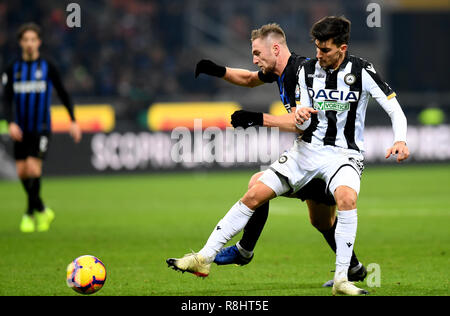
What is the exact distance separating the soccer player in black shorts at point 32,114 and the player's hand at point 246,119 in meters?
4.54

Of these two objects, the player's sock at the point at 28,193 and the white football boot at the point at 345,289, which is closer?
the white football boot at the point at 345,289

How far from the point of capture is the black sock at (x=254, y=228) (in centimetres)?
645

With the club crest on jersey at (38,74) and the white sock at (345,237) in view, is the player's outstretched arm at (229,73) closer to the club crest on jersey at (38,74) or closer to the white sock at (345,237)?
the white sock at (345,237)

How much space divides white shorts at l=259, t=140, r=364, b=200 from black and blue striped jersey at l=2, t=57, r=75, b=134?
4846 mm

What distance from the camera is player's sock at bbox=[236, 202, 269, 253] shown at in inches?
254

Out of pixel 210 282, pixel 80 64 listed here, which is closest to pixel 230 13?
pixel 80 64

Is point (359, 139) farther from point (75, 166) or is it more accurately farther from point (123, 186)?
point (75, 166)

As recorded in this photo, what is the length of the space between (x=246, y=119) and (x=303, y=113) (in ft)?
1.31

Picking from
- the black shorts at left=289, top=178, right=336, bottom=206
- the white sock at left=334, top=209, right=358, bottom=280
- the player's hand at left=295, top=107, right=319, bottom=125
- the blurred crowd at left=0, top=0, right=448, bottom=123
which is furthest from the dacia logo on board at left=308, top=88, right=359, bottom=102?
the blurred crowd at left=0, top=0, right=448, bottom=123

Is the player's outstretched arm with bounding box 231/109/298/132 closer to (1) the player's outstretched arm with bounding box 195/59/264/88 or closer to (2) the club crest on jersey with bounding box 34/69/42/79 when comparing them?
(1) the player's outstretched arm with bounding box 195/59/264/88

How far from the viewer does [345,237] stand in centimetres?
589

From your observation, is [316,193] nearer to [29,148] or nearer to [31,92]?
[29,148]

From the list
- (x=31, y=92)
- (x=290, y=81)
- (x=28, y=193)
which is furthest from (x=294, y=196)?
(x=31, y=92)

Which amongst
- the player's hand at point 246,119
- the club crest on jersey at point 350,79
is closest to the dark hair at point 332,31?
the club crest on jersey at point 350,79
